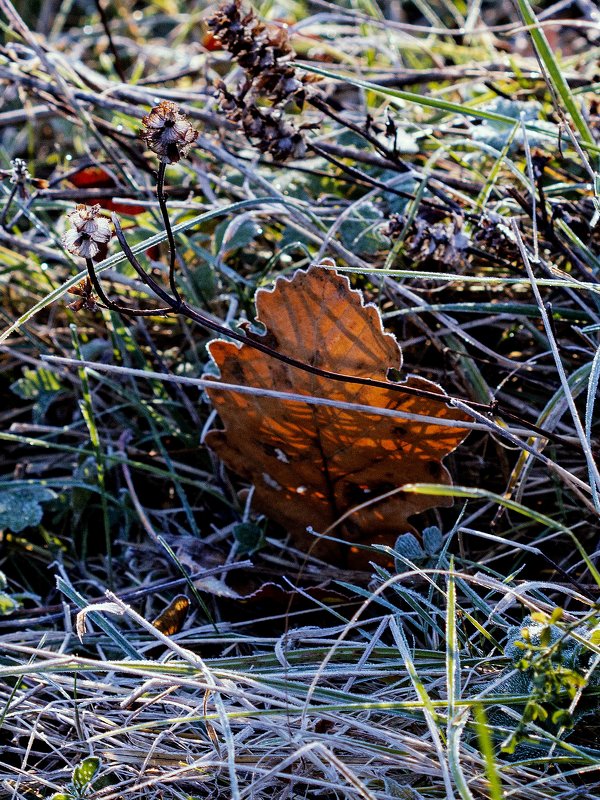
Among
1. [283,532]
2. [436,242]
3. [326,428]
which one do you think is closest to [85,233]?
[326,428]

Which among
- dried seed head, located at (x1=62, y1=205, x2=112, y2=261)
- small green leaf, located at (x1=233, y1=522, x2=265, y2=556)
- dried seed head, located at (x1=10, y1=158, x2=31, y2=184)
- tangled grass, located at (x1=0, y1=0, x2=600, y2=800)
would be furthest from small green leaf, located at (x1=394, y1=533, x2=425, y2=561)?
dried seed head, located at (x1=10, y1=158, x2=31, y2=184)

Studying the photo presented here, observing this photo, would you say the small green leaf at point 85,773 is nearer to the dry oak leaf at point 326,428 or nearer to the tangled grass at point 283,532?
the tangled grass at point 283,532

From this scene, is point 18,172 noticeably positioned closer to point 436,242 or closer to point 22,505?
point 22,505

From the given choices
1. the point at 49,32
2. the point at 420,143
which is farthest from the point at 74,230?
the point at 49,32

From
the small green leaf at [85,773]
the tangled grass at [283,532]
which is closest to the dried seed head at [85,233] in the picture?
the tangled grass at [283,532]

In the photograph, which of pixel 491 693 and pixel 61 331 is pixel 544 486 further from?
pixel 61 331

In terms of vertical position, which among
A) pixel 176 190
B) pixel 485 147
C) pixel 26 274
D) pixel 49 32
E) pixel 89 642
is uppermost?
pixel 49 32
